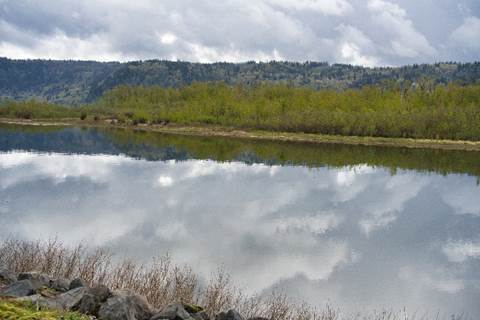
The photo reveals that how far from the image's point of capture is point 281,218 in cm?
3825

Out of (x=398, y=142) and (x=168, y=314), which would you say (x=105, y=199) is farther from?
(x=398, y=142)

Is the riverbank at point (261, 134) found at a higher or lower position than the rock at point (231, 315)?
higher

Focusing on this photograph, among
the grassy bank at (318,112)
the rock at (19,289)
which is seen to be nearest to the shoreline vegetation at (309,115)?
the grassy bank at (318,112)

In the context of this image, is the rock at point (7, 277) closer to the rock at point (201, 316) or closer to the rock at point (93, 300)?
the rock at point (93, 300)

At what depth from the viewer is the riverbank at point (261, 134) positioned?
10697cm

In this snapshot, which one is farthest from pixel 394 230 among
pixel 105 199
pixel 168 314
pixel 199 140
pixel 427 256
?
pixel 199 140

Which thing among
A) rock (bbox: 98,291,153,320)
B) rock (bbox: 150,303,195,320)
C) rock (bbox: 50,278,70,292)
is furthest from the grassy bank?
rock (bbox: 98,291,153,320)

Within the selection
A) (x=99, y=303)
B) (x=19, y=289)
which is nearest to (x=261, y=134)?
(x=99, y=303)

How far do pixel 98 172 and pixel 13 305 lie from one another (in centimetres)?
4702

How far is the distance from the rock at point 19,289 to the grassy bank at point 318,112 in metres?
109

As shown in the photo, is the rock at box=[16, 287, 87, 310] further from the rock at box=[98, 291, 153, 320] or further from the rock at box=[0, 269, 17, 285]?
the rock at box=[0, 269, 17, 285]

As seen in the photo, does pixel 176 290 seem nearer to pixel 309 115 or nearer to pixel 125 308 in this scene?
pixel 125 308

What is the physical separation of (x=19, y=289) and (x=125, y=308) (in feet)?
10.9

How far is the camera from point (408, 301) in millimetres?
22594
